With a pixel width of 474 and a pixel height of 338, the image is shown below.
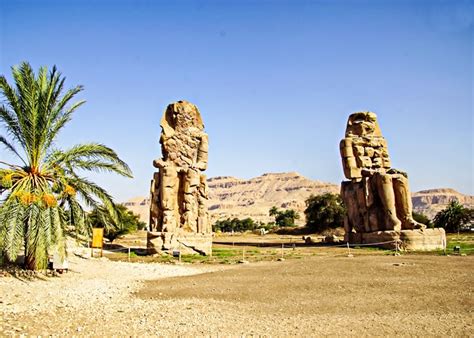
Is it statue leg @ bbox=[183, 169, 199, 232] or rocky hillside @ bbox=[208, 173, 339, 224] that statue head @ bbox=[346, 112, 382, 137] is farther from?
rocky hillside @ bbox=[208, 173, 339, 224]

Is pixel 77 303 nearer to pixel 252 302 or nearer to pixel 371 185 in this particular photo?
pixel 252 302

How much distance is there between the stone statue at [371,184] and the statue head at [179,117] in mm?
7796

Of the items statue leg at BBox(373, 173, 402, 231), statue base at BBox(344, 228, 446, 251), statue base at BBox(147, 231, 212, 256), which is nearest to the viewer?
statue base at BBox(147, 231, 212, 256)

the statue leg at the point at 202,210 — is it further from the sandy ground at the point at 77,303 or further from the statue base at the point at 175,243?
the sandy ground at the point at 77,303

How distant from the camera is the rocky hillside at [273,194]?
14088 cm

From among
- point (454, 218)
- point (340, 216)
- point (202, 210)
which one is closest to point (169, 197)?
point (202, 210)

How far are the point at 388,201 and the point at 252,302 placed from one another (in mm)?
12487

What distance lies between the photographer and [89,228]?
11672 mm

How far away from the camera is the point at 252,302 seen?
8445 millimetres

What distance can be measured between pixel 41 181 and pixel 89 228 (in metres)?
1.73

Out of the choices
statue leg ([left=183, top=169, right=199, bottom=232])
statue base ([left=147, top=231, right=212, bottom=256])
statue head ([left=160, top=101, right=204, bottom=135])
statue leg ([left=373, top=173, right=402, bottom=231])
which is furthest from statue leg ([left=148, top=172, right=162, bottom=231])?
statue leg ([left=373, top=173, right=402, bottom=231])

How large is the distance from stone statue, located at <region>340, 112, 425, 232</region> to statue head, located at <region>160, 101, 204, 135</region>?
25.6ft

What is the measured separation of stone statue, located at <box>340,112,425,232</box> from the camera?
63.3 feet

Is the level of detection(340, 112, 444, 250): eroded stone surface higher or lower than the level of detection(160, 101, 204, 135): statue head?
lower
